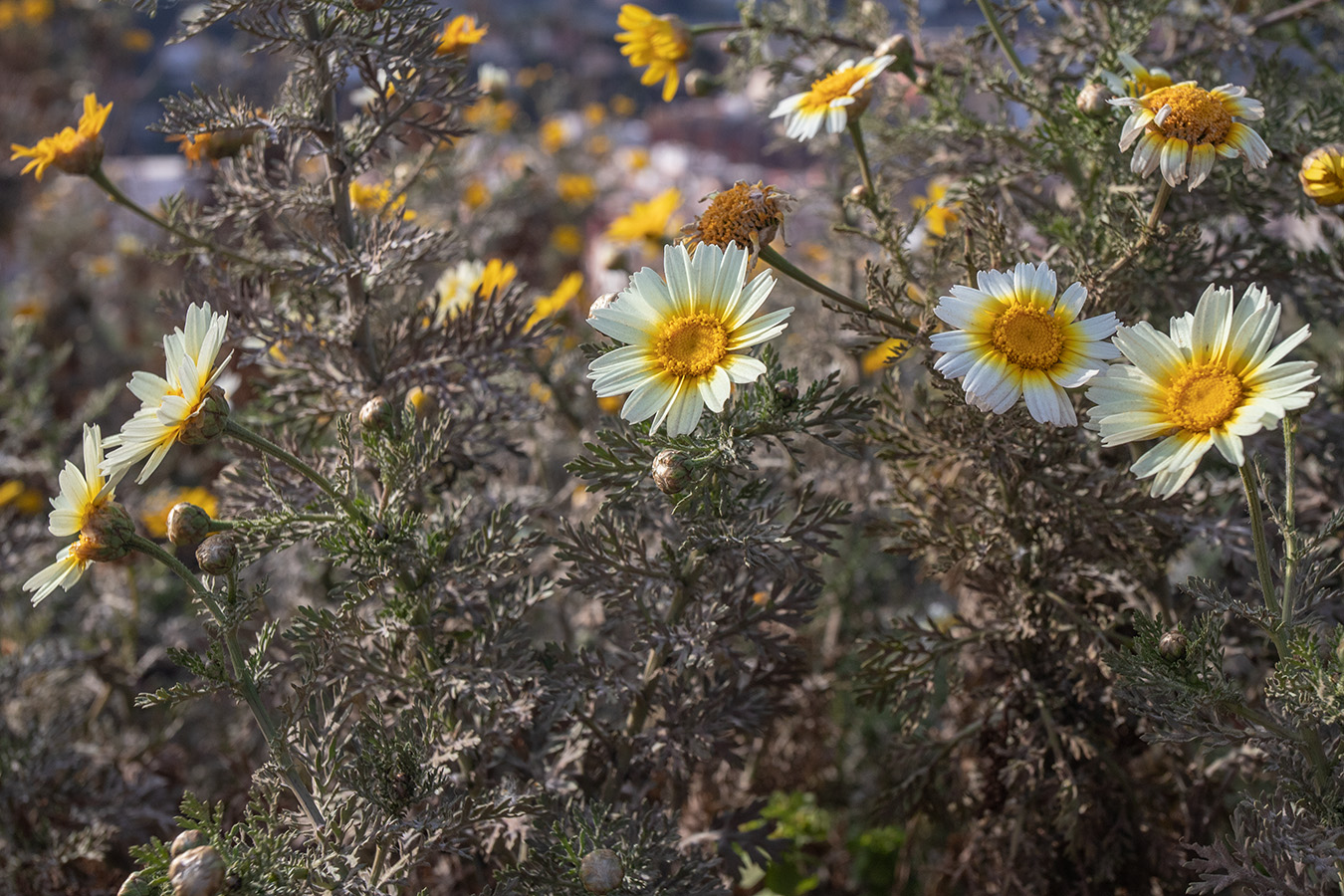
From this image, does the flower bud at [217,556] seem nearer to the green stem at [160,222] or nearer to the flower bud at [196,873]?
the flower bud at [196,873]

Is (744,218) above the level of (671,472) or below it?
above

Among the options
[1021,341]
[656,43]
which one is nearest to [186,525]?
[1021,341]

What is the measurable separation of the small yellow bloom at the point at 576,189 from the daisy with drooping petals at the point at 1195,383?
11.4ft

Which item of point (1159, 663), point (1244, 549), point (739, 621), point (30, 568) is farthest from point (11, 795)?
point (1244, 549)

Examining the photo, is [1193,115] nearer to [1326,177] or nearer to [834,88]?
[1326,177]

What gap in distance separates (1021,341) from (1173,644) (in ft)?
1.26

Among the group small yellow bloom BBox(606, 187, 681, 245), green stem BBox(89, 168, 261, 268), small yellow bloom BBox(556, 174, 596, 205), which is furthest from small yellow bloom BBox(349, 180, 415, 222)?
small yellow bloom BBox(556, 174, 596, 205)

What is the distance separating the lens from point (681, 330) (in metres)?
1.15

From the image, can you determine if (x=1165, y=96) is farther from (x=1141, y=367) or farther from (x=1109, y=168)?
(x=1141, y=367)

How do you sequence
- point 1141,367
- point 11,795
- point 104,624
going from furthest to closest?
point 104,624 → point 11,795 → point 1141,367

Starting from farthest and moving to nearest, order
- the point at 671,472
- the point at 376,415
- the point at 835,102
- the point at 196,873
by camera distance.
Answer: the point at 835,102
the point at 376,415
the point at 671,472
the point at 196,873

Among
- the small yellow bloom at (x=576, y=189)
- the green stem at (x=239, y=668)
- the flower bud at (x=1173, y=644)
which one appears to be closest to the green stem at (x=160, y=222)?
the green stem at (x=239, y=668)

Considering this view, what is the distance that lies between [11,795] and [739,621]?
4.30 feet

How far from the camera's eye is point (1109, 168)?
4.91 feet
